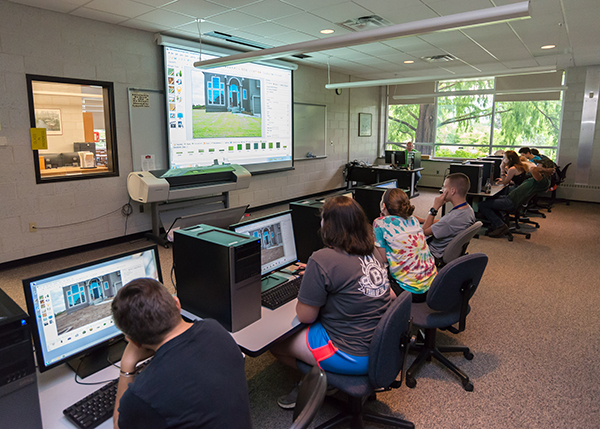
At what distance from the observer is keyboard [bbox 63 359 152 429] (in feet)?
3.79

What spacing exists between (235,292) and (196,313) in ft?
0.97

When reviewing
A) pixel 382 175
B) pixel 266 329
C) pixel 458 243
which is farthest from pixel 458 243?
pixel 382 175

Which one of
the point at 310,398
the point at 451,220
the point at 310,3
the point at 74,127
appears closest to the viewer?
the point at 310,398

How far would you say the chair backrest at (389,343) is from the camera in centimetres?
152

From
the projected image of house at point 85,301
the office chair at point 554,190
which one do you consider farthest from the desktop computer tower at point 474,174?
the projected image of house at point 85,301

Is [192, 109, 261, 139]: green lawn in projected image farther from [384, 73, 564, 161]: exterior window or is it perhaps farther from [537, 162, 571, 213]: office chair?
[537, 162, 571, 213]: office chair

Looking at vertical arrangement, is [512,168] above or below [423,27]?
below

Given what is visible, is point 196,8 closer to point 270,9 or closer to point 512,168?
point 270,9

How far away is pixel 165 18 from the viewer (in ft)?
13.8

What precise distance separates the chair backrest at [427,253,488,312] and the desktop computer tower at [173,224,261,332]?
960mm

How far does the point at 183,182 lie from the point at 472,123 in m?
7.17

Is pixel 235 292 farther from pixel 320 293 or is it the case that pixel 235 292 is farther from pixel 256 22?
pixel 256 22

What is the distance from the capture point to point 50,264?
4152 millimetres

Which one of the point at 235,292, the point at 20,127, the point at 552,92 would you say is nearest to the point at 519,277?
the point at 235,292
